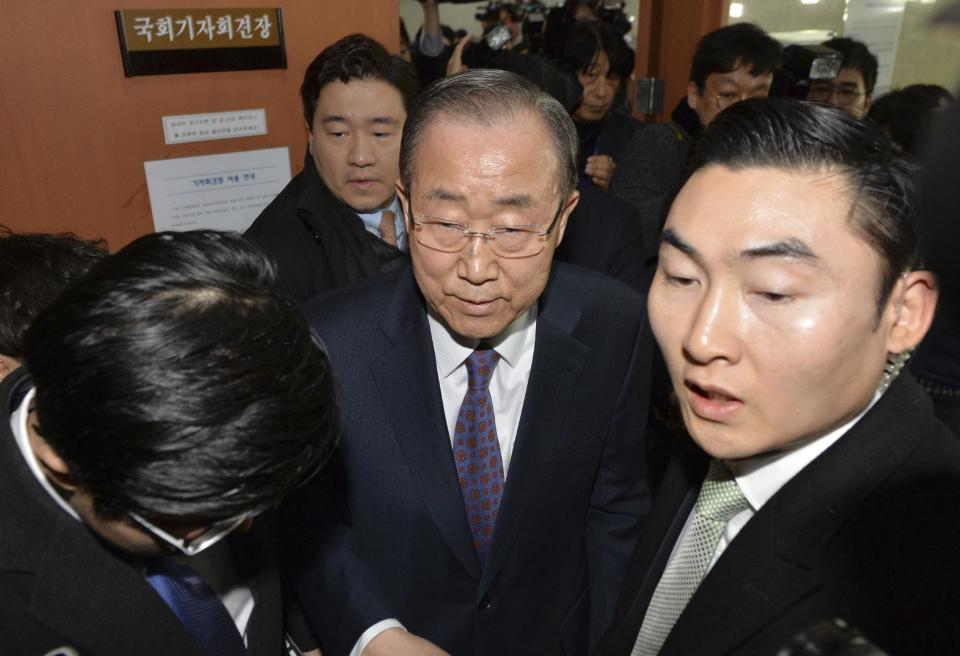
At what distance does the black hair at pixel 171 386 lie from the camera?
832 millimetres

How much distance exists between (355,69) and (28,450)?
1717mm

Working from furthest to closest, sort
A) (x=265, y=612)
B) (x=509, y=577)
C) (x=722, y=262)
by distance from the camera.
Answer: (x=509, y=577)
(x=265, y=612)
(x=722, y=262)

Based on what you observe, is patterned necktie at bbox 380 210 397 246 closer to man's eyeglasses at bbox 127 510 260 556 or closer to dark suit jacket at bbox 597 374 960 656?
man's eyeglasses at bbox 127 510 260 556

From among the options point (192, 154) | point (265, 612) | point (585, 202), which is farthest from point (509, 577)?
point (192, 154)

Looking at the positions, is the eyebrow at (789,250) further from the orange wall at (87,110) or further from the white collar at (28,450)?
the orange wall at (87,110)

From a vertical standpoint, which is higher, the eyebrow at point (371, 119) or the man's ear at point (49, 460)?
the eyebrow at point (371, 119)

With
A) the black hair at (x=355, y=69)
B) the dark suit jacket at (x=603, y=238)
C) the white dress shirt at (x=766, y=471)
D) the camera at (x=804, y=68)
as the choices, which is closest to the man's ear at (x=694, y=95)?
the camera at (x=804, y=68)

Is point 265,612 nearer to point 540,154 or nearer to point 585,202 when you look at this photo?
point 540,154

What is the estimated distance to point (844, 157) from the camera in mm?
971

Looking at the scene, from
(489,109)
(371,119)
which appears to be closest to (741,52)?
(371,119)

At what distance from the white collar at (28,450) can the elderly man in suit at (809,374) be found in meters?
0.88

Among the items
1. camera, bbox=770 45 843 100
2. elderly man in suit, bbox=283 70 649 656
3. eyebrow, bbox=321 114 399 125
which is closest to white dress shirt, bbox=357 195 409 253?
eyebrow, bbox=321 114 399 125

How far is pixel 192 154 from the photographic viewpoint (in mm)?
2689

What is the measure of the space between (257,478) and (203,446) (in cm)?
8
